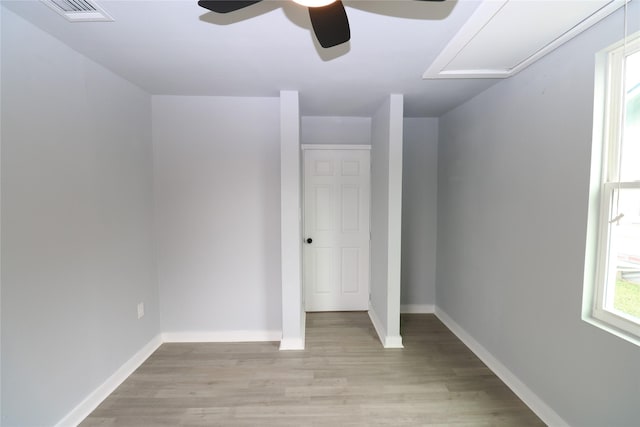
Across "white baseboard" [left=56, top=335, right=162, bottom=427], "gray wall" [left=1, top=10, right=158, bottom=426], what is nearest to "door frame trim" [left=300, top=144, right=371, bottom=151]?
"gray wall" [left=1, top=10, right=158, bottom=426]

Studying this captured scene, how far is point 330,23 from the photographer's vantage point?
4.26ft

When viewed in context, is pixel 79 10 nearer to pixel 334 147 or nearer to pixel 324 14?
pixel 324 14

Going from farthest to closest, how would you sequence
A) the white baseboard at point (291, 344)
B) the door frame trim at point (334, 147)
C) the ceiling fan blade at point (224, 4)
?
1. the door frame trim at point (334, 147)
2. the white baseboard at point (291, 344)
3. the ceiling fan blade at point (224, 4)

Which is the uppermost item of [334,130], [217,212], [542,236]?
[334,130]

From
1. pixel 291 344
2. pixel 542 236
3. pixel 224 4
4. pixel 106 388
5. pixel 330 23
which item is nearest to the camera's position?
pixel 224 4

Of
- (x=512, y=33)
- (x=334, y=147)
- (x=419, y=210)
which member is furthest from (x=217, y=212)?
(x=512, y=33)

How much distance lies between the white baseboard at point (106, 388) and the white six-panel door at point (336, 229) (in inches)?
68.7

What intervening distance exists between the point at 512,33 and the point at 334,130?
6.45 ft

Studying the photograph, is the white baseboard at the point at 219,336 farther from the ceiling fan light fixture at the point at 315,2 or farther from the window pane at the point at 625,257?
the ceiling fan light fixture at the point at 315,2

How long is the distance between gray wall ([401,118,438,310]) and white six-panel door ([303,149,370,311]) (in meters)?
0.49

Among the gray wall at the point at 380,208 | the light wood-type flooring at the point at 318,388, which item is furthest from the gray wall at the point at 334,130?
the light wood-type flooring at the point at 318,388

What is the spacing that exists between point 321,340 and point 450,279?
161 cm

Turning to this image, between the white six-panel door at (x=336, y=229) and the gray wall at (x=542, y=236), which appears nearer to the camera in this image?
the gray wall at (x=542, y=236)

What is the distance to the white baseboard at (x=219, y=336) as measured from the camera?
2746 millimetres
